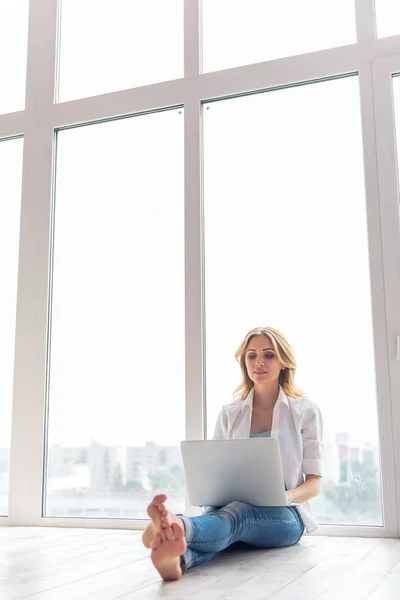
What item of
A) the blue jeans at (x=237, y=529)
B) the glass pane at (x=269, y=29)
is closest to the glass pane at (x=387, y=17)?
the glass pane at (x=269, y=29)

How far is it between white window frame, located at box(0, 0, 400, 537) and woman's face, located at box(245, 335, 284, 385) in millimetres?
320

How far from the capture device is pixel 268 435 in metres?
2.64

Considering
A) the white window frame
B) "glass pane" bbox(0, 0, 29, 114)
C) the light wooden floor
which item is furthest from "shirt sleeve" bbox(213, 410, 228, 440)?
"glass pane" bbox(0, 0, 29, 114)

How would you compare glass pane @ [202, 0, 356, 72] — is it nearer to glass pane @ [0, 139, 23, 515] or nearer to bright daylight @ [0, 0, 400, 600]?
bright daylight @ [0, 0, 400, 600]

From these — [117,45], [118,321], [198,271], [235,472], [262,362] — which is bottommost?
[235,472]

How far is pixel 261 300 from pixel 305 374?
364mm

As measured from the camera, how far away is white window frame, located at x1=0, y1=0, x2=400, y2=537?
272 centimetres

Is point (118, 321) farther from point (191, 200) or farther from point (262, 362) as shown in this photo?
point (262, 362)

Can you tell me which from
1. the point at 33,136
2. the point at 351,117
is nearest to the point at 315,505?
the point at 351,117

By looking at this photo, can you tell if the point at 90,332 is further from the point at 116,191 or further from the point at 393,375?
the point at 393,375

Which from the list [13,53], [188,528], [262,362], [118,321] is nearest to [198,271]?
[118,321]

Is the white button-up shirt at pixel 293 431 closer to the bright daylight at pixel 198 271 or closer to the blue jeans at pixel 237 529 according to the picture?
the bright daylight at pixel 198 271

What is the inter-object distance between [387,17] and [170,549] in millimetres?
2324

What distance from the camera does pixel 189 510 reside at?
9.48ft
